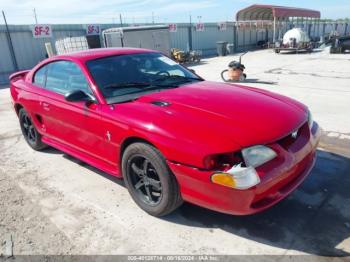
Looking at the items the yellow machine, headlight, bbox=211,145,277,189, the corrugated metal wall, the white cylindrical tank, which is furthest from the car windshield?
the white cylindrical tank

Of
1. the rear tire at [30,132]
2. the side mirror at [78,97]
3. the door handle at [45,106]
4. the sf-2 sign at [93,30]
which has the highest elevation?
the sf-2 sign at [93,30]

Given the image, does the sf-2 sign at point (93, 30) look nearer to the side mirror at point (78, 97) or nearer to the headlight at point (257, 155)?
the side mirror at point (78, 97)

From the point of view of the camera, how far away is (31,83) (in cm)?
455

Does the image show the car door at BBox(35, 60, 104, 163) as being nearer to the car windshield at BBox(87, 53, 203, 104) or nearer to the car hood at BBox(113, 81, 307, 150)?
the car windshield at BBox(87, 53, 203, 104)

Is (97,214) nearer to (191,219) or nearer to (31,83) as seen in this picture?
(191,219)

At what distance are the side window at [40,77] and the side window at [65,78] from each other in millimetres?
121

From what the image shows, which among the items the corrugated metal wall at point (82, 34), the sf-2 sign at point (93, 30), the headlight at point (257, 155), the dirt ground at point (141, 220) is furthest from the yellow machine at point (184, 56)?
the headlight at point (257, 155)

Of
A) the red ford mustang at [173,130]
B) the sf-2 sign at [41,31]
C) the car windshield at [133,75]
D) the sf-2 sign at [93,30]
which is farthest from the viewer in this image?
the sf-2 sign at [93,30]

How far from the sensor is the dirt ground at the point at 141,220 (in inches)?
104

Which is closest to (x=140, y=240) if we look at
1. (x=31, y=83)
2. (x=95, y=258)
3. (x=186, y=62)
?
(x=95, y=258)

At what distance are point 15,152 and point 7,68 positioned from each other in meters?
12.2

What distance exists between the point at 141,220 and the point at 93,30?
17.9 meters

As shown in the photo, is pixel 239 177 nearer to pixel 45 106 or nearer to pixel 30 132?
pixel 45 106

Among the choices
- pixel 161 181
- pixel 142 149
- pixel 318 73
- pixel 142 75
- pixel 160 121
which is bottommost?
pixel 318 73
